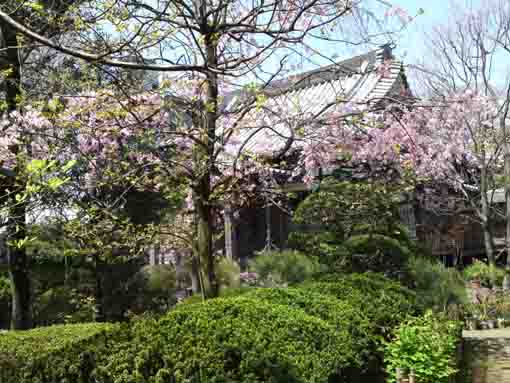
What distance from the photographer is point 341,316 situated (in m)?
5.27

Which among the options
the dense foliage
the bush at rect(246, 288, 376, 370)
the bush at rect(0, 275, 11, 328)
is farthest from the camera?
the bush at rect(0, 275, 11, 328)

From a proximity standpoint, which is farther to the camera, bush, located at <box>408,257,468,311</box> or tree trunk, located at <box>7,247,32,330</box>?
bush, located at <box>408,257,468,311</box>

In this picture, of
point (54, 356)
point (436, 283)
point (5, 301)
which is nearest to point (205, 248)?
point (54, 356)

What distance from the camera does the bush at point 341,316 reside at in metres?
4.84

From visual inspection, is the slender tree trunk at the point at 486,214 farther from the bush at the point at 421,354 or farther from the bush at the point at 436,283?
the bush at the point at 421,354

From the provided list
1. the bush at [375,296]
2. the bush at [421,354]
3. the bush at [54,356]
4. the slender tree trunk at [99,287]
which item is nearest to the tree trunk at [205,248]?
the bush at [375,296]

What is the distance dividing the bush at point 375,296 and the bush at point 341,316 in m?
0.25

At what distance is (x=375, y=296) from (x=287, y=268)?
4171 mm

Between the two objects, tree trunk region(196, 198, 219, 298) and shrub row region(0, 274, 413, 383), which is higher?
tree trunk region(196, 198, 219, 298)

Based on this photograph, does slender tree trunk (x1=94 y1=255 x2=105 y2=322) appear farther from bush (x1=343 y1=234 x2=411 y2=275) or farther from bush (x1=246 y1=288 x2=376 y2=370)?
bush (x1=246 y1=288 x2=376 y2=370)

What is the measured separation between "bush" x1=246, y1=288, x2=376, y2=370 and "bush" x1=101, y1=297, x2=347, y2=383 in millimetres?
246

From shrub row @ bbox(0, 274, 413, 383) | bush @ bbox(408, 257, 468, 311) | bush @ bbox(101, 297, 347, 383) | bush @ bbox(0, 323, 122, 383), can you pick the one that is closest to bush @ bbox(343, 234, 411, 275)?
bush @ bbox(408, 257, 468, 311)

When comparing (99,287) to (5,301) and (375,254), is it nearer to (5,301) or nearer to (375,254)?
(5,301)

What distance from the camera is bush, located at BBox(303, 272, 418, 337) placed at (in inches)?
227
